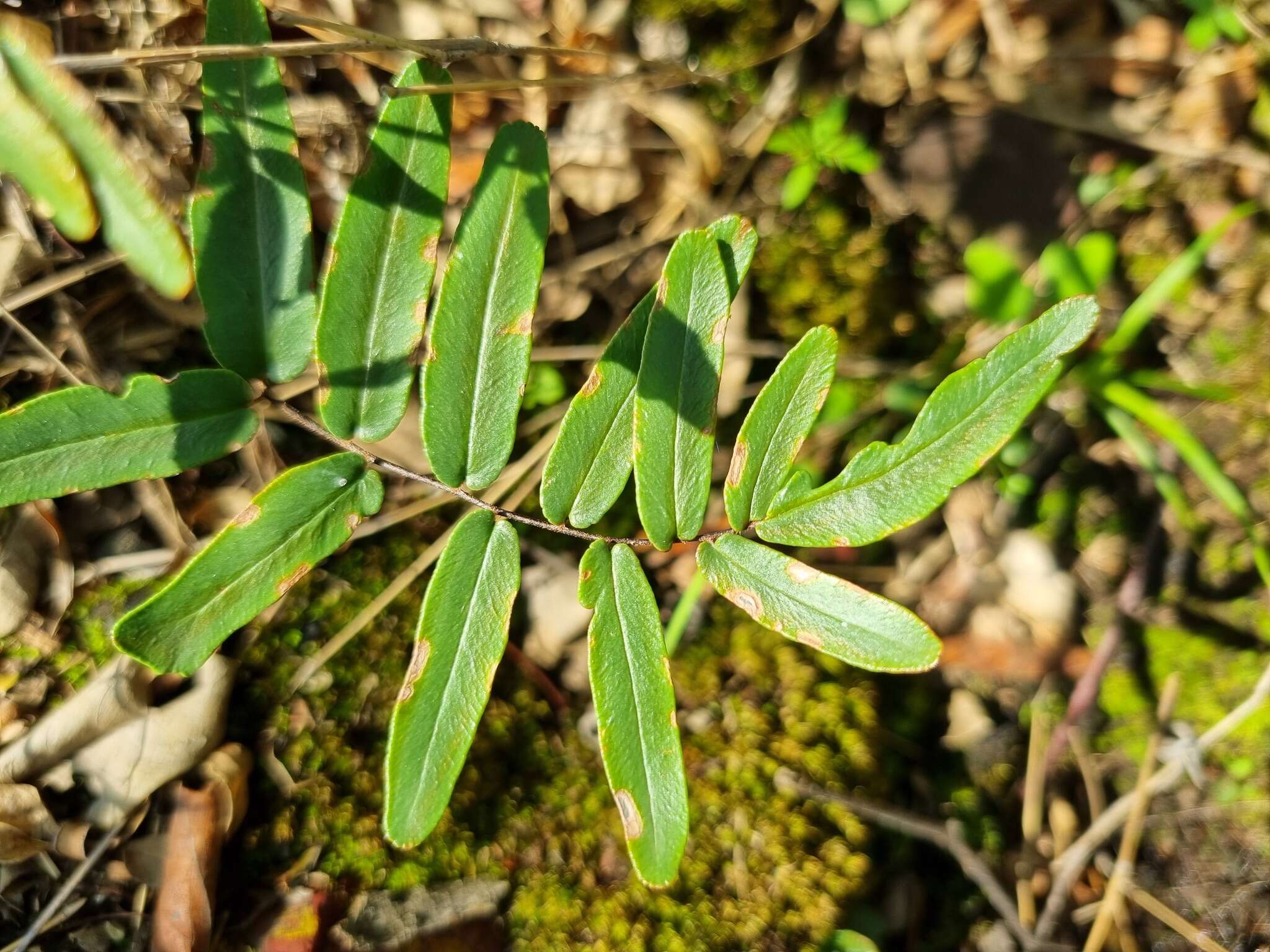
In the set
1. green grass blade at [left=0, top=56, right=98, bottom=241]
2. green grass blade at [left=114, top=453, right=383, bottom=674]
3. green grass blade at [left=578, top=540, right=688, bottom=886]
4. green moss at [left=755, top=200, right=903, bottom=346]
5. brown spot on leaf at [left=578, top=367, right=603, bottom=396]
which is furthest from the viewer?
green moss at [left=755, top=200, right=903, bottom=346]

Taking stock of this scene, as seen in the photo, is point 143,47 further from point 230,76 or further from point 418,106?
point 418,106

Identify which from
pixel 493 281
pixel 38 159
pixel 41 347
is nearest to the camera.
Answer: pixel 38 159

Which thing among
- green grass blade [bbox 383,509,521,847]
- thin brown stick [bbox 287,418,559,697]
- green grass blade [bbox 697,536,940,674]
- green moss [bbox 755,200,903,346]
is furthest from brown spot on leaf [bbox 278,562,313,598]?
green moss [bbox 755,200,903,346]

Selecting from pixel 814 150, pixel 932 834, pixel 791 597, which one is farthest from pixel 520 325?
pixel 932 834

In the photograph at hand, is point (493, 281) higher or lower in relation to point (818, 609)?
higher

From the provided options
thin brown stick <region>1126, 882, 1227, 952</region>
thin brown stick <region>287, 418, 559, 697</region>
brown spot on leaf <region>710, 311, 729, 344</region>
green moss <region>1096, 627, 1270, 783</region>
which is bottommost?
thin brown stick <region>1126, 882, 1227, 952</region>

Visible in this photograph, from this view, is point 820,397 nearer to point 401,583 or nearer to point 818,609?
point 818,609

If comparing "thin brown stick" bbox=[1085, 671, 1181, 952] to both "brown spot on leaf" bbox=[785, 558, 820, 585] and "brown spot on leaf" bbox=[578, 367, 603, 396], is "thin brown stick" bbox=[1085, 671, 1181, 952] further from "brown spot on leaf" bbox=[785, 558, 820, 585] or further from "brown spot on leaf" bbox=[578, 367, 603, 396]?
"brown spot on leaf" bbox=[578, 367, 603, 396]

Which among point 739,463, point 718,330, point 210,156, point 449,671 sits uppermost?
point 210,156
